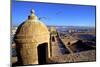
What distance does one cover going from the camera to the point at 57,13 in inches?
125

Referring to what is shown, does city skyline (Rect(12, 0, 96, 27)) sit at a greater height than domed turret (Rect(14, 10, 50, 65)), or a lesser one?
greater

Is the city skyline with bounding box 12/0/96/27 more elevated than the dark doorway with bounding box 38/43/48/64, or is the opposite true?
the city skyline with bounding box 12/0/96/27

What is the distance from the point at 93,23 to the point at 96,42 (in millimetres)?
301

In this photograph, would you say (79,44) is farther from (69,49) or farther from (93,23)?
(93,23)

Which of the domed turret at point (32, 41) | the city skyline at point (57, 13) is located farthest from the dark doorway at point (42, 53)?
the city skyline at point (57, 13)

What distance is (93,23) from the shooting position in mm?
3373

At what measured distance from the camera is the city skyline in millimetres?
2978

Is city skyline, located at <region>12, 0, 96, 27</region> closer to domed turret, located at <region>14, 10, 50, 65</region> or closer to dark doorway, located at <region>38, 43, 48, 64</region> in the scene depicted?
domed turret, located at <region>14, 10, 50, 65</region>

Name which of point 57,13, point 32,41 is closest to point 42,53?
point 32,41

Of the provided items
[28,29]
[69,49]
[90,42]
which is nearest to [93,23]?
[90,42]

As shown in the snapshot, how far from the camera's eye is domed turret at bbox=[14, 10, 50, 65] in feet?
9.82

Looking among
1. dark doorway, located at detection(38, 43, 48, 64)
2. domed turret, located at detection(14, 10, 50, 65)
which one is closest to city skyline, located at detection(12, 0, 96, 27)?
domed turret, located at detection(14, 10, 50, 65)

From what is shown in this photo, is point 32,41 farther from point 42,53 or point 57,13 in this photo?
point 57,13

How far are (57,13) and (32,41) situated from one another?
1.81ft
